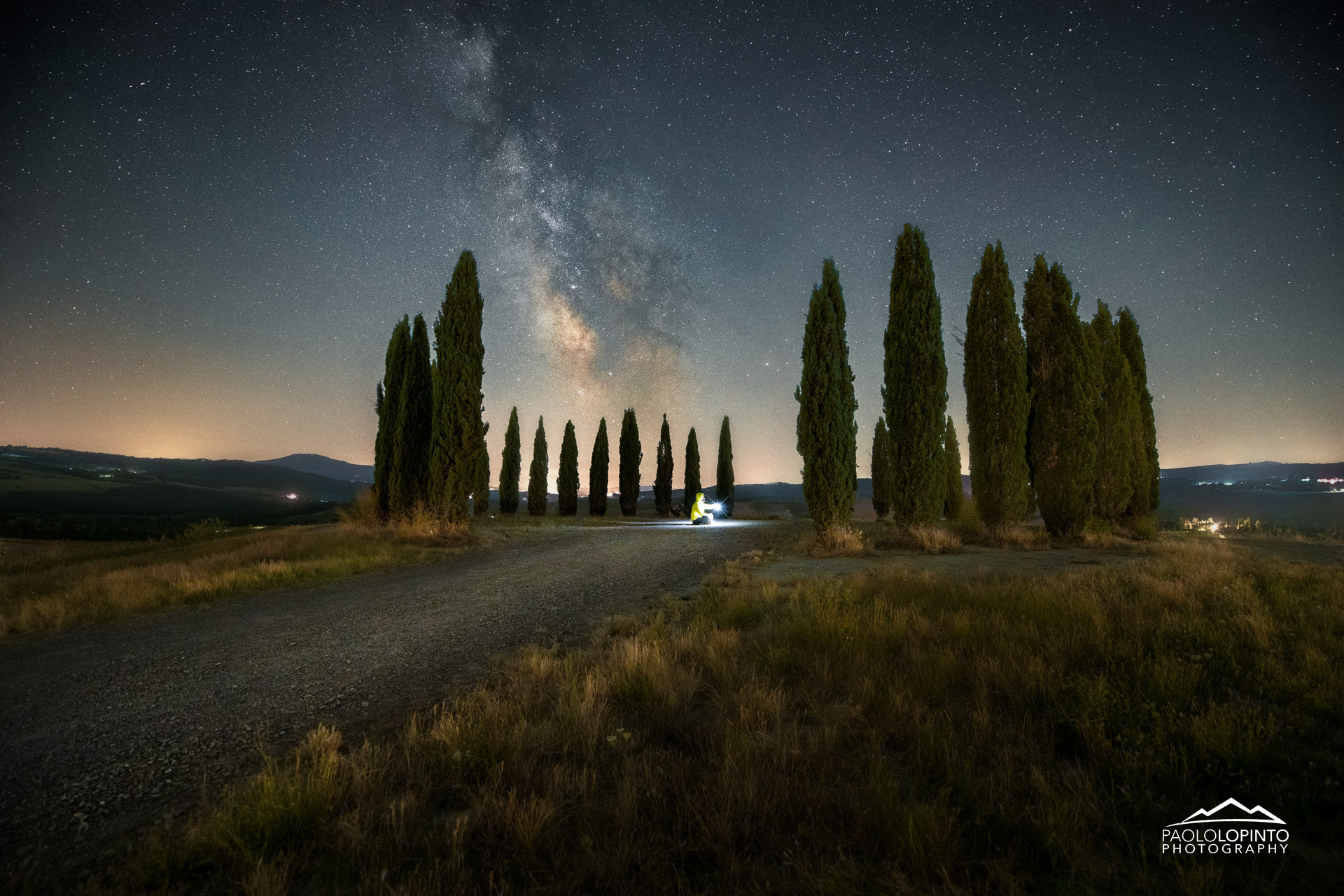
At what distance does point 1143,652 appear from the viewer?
400cm

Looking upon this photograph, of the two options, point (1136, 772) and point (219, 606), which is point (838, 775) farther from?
point (219, 606)

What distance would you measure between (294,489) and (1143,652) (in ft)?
507

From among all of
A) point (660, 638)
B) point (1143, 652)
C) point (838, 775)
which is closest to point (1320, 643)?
point (1143, 652)

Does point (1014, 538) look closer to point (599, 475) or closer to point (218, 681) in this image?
point (218, 681)

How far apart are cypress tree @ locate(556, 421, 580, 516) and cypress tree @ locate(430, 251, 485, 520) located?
20.9m

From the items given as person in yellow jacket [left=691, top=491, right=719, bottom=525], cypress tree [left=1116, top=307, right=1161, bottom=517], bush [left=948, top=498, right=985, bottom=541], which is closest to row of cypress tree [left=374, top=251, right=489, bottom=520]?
person in yellow jacket [left=691, top=491, right=719, bottom=525]

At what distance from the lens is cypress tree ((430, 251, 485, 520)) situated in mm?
15758

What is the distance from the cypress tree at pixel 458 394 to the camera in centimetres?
1576

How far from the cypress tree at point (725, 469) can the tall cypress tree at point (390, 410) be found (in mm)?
25465

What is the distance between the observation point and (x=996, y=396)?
1482 cm

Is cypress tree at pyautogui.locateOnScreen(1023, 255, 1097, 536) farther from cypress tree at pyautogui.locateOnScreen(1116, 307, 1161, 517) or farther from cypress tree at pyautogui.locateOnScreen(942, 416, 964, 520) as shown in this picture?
cypress tree at pyautogui.locateOnScreen(942, 416, 964, 520)

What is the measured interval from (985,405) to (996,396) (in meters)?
0.45

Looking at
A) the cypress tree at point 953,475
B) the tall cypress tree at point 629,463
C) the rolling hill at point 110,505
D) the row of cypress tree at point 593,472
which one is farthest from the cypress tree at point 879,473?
the rolling hill at point 110,505

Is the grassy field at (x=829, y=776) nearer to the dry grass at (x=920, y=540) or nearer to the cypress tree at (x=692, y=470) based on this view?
the dry grass at (x=920, y=540)
